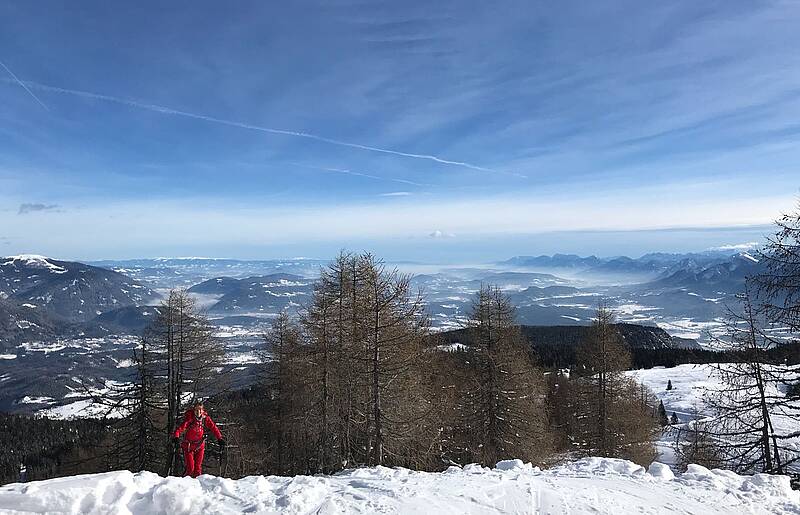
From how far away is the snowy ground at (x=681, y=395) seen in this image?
40.2 m

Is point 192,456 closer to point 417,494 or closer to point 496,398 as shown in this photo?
point 417,494

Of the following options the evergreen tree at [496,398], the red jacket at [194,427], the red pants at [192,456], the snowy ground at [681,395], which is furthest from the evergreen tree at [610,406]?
the red jacket at [194,427]

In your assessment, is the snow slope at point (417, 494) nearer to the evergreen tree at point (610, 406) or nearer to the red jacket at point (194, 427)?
the red jacket at point (194, 427)

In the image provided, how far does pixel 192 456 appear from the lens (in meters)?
10.8

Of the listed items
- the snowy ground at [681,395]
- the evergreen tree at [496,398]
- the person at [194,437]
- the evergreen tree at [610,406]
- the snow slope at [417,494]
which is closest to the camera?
the snow slope at [417,494]

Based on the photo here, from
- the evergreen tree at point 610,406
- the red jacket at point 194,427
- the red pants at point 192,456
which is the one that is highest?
the red jacket at point 194,427

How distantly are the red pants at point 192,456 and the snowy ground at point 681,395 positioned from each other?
114 ft

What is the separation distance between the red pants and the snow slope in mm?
1891

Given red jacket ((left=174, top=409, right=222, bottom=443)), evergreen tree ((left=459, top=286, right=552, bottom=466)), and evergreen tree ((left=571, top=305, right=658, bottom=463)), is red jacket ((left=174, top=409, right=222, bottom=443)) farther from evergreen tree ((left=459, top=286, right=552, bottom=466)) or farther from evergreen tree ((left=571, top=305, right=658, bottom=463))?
evergreen tree ((left=571, top=305, right=658, bottom=463))

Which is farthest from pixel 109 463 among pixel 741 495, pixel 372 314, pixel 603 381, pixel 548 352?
pixel 548 352

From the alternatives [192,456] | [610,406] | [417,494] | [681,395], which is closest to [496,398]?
[610,406]

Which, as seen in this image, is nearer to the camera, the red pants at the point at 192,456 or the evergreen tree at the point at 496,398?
the red pants at the point at 192,456

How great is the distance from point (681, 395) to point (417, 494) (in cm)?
7536

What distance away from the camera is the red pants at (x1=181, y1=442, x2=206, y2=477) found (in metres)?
10.7
